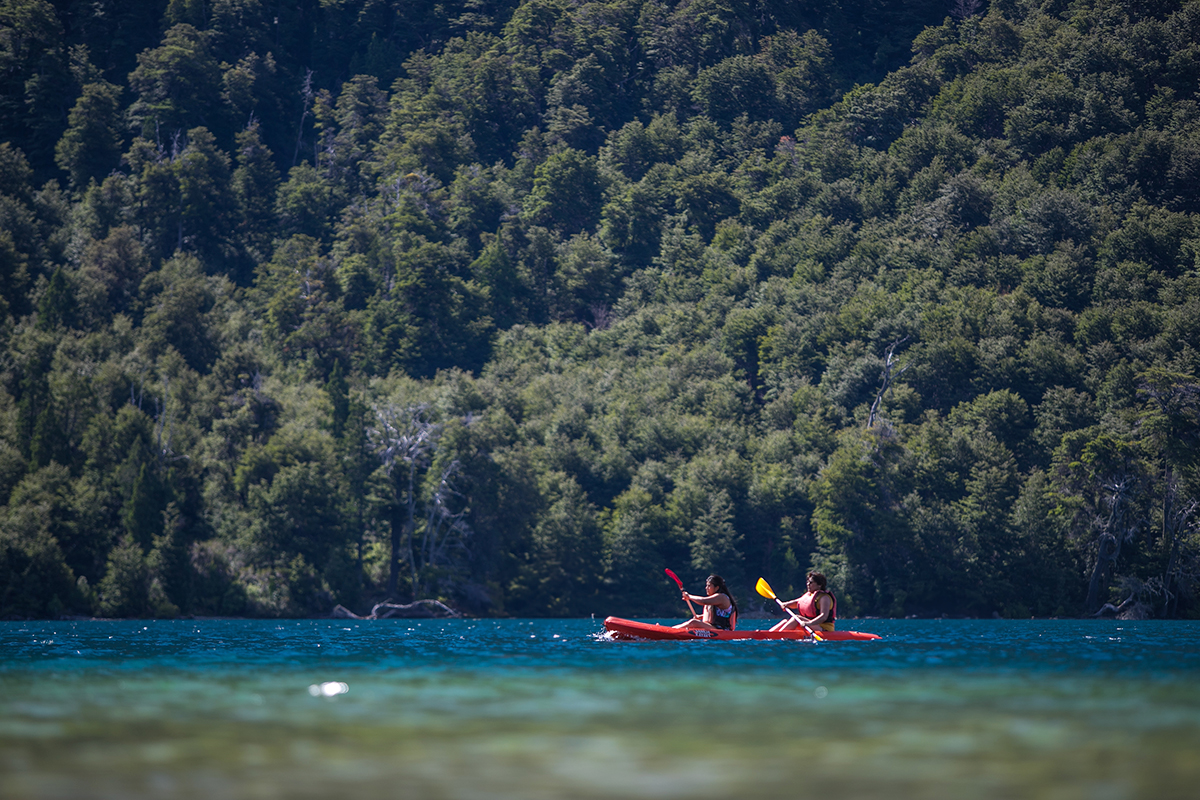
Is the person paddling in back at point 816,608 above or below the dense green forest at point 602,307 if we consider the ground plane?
below

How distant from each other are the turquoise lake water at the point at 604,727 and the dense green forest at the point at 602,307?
51679mm

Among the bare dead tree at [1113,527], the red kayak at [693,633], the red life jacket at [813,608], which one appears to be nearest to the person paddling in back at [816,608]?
the red life jacket at [813,608]

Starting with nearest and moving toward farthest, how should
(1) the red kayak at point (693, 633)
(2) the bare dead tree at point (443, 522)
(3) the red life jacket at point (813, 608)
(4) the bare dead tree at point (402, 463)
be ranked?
1. (1) the red kayak at point (693, 633)
2. (3) the red life jacket at point (813, 608)
3. (2) the bare dead tree at point (443, 522)
4. (4) the bare dead tree at point (402, 463)

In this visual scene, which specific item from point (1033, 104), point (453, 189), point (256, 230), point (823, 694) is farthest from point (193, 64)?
point (823, 694)

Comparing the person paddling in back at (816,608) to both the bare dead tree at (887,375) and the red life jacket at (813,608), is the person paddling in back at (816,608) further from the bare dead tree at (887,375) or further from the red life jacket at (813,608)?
the bare dead tree at (887,375)

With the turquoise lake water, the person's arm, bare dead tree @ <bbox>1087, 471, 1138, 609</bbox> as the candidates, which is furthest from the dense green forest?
the turquoise lake water

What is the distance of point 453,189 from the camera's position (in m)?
158

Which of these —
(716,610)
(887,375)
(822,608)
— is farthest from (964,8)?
(716,610)

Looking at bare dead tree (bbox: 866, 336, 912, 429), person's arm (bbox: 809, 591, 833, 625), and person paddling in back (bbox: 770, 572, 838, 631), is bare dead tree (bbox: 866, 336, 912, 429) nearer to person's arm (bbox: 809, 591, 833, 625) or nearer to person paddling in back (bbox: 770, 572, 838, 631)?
person paddling in back (bbox: 770, 572, 838, 631)

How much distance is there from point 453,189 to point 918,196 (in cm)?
5944

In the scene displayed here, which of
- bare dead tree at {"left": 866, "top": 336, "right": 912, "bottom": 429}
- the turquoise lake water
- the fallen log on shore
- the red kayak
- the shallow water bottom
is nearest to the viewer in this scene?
the shallow water bottom

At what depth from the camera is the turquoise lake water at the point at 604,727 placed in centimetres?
1372

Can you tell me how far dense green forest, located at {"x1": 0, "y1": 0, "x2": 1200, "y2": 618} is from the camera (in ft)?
269

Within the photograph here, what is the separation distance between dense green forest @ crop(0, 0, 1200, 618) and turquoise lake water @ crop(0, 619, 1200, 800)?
51.7 metres
